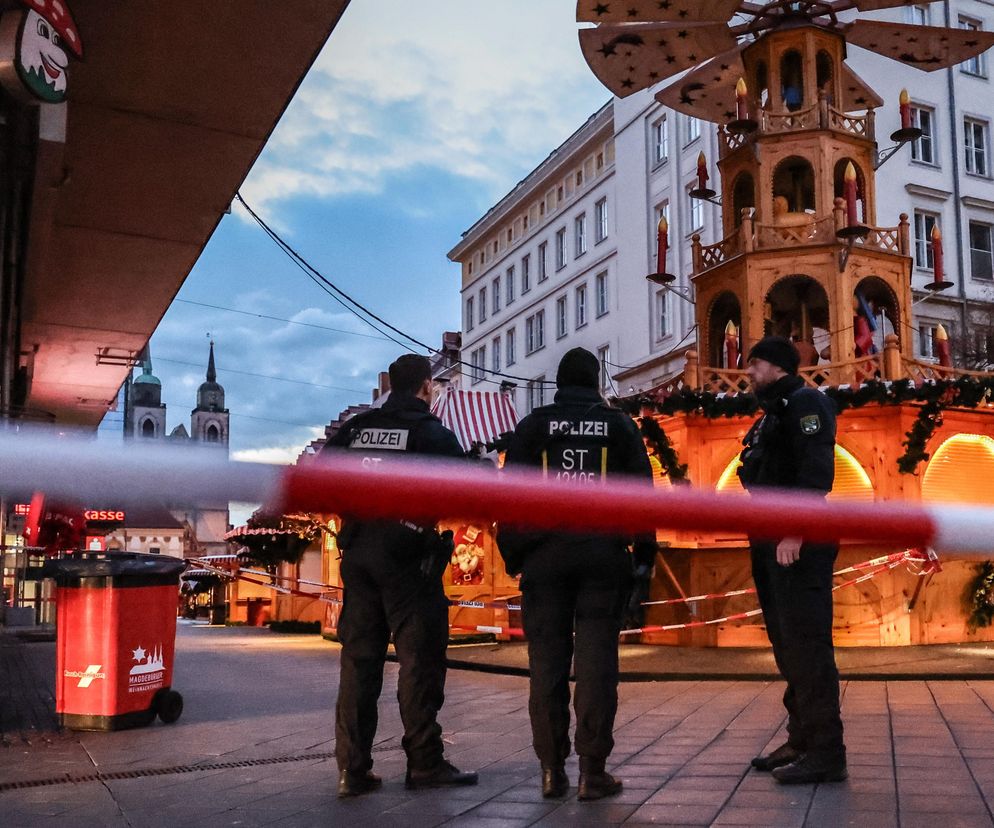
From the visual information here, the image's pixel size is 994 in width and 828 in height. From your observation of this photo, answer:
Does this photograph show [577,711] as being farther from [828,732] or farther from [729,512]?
[729,512]

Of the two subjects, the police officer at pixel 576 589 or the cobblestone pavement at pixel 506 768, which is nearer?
the cobblestone pavement at pixel 506 768

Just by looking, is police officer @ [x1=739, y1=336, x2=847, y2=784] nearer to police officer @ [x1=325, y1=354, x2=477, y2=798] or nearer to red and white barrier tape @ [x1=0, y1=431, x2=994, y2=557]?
police officer @ [x1=325, y1=354, x2=477, y2=798]

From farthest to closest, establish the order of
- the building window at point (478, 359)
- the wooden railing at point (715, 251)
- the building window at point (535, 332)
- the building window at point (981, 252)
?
the building window at point (478, 359) < the building window at point (535, 332) < the building window at point (981, 252) < the wooden railing at point (715, 251)

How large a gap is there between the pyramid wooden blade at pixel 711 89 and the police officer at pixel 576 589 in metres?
13.4

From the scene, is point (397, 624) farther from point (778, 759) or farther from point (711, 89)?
point (711, 89)

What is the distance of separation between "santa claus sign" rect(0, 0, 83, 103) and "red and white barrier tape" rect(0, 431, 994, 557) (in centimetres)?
541

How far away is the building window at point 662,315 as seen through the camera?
1459 inches

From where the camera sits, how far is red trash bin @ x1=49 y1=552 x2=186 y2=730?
754 cm

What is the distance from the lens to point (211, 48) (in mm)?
8594

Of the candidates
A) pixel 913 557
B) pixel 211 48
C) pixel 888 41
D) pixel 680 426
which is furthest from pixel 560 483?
pixel 888 41

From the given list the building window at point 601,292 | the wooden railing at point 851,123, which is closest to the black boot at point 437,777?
the wooden railing at point 851,123

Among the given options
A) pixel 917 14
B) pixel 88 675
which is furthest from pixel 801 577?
pixel 917 14

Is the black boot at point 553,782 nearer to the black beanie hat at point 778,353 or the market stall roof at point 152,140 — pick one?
the black beanie hat at point 778,353

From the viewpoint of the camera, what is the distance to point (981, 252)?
33.9m
